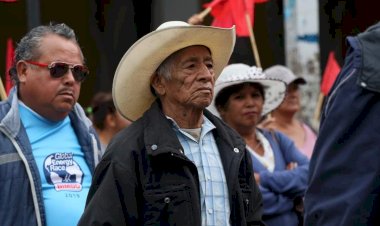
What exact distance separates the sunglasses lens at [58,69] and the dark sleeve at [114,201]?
111 centimetres

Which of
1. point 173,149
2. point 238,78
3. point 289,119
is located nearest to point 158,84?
point 173,149

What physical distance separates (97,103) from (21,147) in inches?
154

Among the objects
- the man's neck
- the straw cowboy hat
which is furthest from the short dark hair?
the man's neck

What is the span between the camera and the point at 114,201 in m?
3.82

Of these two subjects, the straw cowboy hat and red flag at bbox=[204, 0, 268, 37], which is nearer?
the straw cowboy hat

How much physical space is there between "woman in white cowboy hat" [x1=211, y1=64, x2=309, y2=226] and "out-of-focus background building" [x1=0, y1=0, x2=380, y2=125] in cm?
605

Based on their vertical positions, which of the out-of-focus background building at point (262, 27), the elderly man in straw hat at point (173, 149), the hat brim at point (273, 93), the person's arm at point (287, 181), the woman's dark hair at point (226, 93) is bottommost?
the out-of-focus background building at point (262, 27)

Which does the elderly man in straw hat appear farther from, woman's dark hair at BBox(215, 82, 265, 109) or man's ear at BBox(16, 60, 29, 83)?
woman's dark hair at BBox(215, 82, 265, 109)

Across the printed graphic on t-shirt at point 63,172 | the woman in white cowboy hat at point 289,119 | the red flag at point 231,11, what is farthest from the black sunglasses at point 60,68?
the red flag at point 231,11

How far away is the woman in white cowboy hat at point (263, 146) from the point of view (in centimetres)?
595

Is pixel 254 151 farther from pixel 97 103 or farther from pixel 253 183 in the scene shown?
pixel 97 103

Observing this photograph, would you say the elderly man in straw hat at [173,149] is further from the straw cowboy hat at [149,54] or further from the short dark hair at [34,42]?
the short dark hair at [34,42]

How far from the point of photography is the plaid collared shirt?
157 inches

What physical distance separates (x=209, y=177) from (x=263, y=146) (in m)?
2.24
